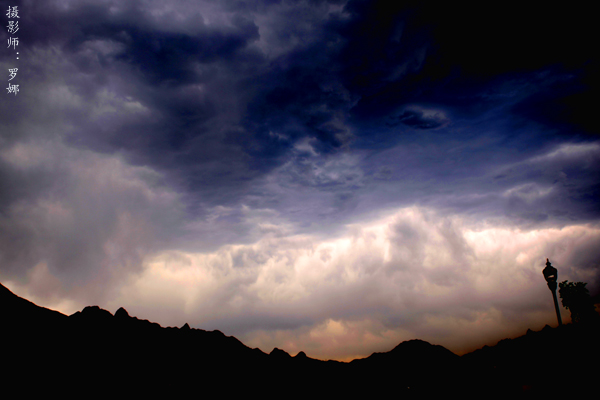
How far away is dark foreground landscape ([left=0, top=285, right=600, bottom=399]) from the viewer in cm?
1809

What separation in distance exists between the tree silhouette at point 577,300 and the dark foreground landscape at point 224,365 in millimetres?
20502

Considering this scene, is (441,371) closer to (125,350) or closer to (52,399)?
(125,350)

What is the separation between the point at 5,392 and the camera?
22297 millimetres

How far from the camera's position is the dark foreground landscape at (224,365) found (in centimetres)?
1809

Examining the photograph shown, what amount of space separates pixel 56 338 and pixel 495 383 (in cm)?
3843

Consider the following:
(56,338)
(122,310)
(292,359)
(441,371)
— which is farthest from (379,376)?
(56,338)

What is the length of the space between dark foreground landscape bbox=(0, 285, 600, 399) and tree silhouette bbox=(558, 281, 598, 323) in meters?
20.5

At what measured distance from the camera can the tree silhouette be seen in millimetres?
45531

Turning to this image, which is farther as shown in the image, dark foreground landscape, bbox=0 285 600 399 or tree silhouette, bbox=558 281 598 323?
tree silhouette, bbox=558 281 598 323

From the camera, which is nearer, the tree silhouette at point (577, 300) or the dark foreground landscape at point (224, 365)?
the dark foreground landscape at point (224, 365)

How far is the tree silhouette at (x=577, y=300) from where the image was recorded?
149 feet

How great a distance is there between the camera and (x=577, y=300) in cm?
4572

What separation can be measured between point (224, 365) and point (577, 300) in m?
51.2

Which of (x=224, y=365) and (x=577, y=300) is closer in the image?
(x=224, y=365)
